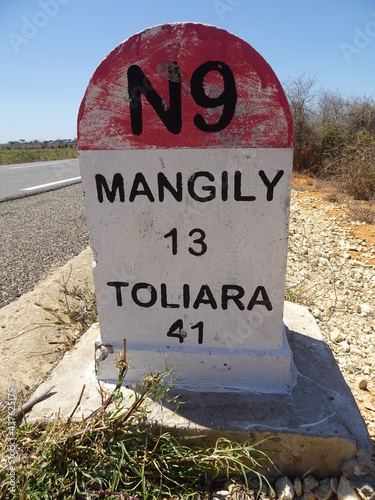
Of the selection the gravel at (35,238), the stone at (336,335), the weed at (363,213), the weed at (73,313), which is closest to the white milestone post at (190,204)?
the weed at (73,313)

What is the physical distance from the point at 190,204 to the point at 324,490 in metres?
1.35

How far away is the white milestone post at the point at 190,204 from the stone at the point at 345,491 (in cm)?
43

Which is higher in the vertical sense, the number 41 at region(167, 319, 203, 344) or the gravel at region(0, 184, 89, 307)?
the number 41 at region(167, 319, 203, 344)

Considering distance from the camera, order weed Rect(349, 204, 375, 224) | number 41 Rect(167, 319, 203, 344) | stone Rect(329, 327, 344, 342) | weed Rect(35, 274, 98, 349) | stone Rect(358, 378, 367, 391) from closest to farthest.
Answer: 1. number 41 Rect(167, 319, 203, 344)
2. stone Rect(358, 378, 367, 391)
3. weed Rect(35, 274, 98, 349)
4. stone Rect(329, 327, 344, 342)
5. weed Rect(349, 204, 375, 224)

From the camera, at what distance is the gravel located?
354cm

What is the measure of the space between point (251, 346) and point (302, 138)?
36.4 ft

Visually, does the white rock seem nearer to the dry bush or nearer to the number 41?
the number 41

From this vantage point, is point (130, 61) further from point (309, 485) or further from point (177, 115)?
point (309, 485)

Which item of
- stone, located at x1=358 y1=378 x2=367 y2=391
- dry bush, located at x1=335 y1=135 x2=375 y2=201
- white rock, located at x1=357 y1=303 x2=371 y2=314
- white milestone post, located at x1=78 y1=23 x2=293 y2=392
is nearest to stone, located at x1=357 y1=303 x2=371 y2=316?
white rock, located at x1=357 y1=303 x2=371 y2=314

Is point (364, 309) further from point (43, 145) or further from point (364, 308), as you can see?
point (43, 145)

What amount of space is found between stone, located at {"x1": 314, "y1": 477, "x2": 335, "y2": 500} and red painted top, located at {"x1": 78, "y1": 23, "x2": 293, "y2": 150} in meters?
1.45

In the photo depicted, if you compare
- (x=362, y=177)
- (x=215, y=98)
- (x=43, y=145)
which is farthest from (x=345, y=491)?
(x=43, y=145)

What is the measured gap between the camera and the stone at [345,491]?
1524 millimetres

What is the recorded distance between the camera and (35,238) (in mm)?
4680
